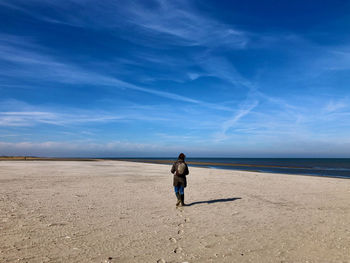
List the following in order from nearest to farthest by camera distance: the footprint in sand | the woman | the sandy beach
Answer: the sandy beach < the footprint in sand < the woman

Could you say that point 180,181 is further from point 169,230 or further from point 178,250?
point 178,250

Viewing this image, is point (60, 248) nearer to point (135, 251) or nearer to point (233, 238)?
point (135, 251)

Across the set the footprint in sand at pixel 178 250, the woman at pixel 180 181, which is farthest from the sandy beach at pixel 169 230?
the woman at pixel 180 181

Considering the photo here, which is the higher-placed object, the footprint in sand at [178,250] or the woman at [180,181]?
the woman at [180,181]

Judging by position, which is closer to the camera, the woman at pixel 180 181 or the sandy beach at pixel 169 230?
the sandy beach at pixel 169 230

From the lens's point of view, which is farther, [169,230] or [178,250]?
[169,230]

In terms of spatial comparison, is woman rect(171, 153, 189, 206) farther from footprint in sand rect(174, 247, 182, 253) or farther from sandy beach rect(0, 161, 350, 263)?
footprint in sand rect(174, 247, 182, 253)

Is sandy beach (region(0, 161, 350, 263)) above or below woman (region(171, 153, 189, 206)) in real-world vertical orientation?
below

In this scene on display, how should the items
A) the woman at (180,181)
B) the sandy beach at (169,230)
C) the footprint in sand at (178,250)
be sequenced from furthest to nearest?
the woman at (180,181)
the footprint in sand at (178,250)
the sandy beach at (169,230)

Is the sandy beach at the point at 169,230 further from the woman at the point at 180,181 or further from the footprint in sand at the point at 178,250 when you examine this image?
the woman at the point at 180,181

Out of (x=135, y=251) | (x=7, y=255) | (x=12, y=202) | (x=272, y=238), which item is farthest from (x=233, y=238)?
(x=12, y=202)

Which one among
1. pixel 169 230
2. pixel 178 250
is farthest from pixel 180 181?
pixel 178 250

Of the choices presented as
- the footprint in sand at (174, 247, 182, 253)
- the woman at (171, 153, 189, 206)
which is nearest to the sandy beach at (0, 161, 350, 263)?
the footprint in sand at (174, 247, 182, 253)

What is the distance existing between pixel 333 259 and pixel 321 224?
10.8 feet
